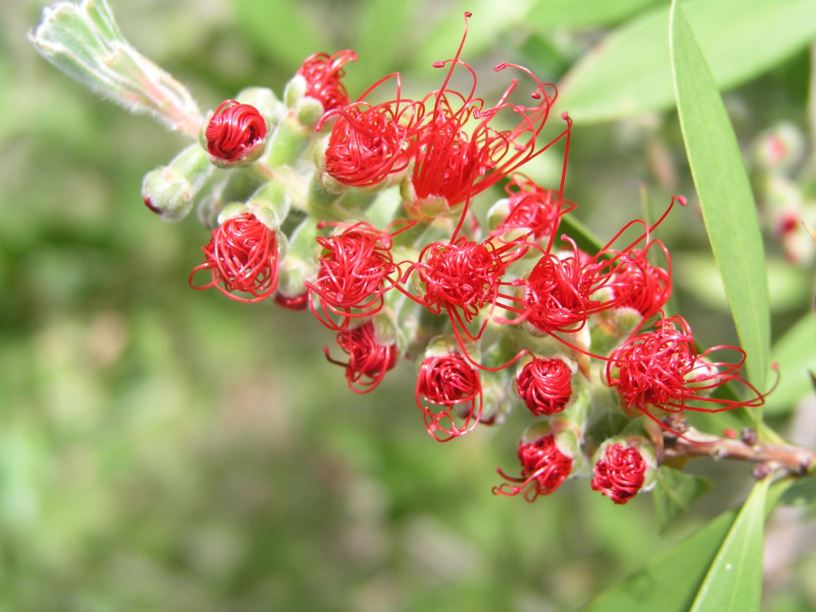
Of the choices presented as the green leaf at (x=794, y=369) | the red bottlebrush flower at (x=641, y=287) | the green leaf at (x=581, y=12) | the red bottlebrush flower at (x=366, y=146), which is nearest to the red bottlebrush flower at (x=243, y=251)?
the red bottlebrush flower at (x=366, y=146)

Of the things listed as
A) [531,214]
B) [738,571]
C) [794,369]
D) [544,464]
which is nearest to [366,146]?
[531,214]

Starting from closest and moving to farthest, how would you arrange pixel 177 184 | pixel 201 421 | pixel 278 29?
pixel 177 184, pixel 278 29, pixel 201 421

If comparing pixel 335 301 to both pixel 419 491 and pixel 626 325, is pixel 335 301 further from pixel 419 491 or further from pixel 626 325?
pixel 419 491

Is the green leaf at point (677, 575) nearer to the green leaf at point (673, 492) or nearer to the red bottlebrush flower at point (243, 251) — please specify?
the green leaf at point (673, 492)

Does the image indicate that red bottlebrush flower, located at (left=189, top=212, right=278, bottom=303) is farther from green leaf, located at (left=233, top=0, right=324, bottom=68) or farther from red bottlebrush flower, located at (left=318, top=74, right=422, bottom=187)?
green leaf, located at (left=233, top=0, right=324, bottom=68)

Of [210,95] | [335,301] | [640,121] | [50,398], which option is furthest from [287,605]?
[335,301]

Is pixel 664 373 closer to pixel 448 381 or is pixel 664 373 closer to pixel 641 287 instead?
pixel 641 287
